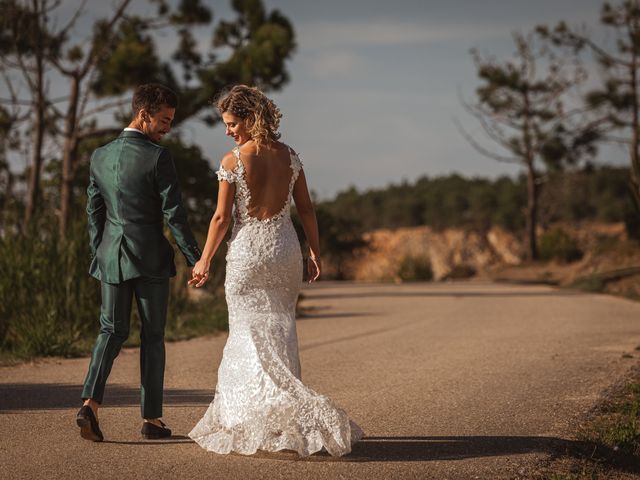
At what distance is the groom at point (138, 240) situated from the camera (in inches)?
228

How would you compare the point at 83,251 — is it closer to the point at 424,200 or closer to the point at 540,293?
the point at 540,293

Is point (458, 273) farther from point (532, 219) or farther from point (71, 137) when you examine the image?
point (71, 137)

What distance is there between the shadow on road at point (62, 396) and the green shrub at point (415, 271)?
29241 mm

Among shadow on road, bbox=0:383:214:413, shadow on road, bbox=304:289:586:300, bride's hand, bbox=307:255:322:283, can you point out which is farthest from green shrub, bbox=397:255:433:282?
bride's hand, bbox=307:255:322:283

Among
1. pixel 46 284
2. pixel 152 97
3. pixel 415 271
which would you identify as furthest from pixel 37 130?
Result: pixel 415 271

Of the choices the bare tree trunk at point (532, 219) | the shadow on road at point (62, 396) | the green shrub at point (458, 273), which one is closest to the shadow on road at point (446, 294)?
the green shrub at point (458, 273)

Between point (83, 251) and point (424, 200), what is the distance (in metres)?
47.4

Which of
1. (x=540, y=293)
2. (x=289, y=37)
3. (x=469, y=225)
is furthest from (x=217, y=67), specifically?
(x=469, y=225)

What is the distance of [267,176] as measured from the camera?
5754 millimetres

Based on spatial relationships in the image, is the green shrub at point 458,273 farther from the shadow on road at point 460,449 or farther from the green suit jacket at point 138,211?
the green suit jacket at point 138,211

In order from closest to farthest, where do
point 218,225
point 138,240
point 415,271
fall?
point 218,225 < point 138,240 < point 415,271

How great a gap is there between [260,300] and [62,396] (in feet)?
8.88

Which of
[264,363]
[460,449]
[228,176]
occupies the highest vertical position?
[228,176]

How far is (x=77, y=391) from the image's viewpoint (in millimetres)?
7949
